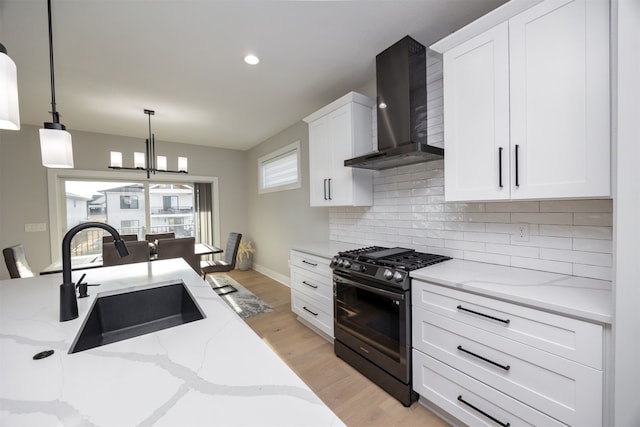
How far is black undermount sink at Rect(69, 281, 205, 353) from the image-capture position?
50.5 inches

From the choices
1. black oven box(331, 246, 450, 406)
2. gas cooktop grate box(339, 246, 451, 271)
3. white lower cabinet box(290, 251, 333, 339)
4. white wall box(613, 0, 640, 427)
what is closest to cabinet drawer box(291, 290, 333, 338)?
white lower cabinet box(290, 251, 333, 339)

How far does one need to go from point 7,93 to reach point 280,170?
3909mm

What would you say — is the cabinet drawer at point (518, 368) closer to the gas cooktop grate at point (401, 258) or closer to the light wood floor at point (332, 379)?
the gas cooktop grate at point (401, 258)

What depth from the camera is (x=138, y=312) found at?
146 cm

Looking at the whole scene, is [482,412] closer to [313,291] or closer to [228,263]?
[313,291]

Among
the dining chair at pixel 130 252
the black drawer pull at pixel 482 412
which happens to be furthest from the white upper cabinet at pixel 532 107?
the dining chair at pixel 130 252

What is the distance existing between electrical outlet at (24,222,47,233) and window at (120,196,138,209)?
1035mm

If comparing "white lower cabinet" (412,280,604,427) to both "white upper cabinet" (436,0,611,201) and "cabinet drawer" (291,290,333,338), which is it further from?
"cabinet drawer" (291,290,333,338)

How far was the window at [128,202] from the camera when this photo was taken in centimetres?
478

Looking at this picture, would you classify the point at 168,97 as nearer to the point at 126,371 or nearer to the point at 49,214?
the point at 49,214

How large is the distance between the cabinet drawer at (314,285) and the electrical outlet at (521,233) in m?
1.47

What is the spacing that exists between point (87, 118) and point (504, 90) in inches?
195

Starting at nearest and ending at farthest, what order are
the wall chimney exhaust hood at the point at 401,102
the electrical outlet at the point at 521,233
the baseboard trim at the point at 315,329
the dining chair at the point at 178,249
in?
the electrical outlet at the point at 521,233 < the wall chimney exhaust hood at the point at 401,102 < the baseboard trim at the point at 315,329 < the dining chair at the point at 178,249

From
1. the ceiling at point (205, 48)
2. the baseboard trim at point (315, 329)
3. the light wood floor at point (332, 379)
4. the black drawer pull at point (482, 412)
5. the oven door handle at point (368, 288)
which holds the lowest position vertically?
the light wood floor at point (332, 379)
